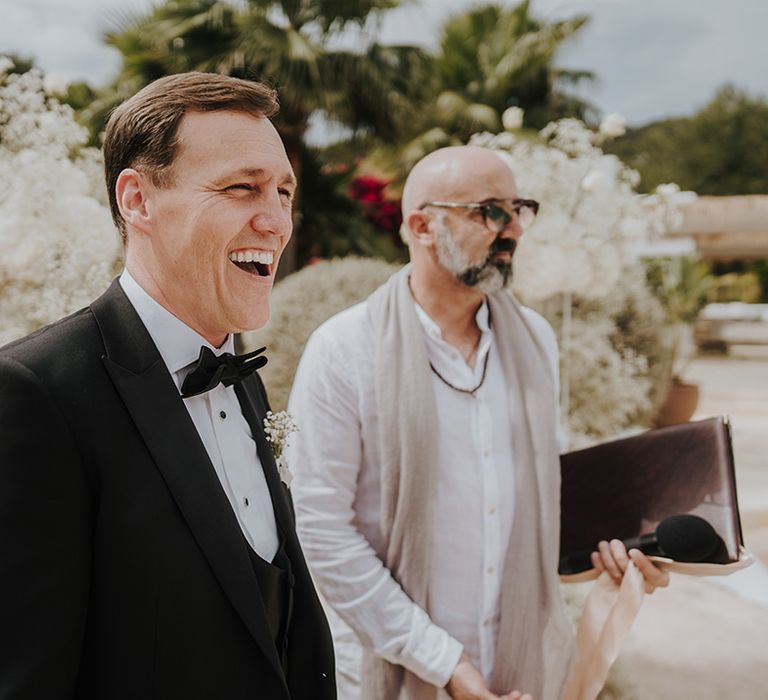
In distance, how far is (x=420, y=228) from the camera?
7.21 ft

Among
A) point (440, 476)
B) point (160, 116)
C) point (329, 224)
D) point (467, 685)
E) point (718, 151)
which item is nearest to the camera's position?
point (160, 116)

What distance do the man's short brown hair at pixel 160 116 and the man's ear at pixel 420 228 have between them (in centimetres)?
101

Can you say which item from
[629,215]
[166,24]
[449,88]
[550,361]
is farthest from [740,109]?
[550,361]

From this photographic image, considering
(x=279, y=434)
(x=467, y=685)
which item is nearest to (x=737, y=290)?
(x=467, y=685)

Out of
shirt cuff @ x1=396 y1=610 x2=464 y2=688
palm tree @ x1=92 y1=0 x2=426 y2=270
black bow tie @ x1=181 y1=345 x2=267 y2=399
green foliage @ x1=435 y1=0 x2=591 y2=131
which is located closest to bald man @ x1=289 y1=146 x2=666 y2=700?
shirt cuff @ x1=396 y1=610 x2=464 y2=688

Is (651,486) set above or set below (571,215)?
below

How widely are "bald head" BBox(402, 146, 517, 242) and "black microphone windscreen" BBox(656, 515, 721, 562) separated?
1.01m

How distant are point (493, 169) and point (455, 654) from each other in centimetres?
134

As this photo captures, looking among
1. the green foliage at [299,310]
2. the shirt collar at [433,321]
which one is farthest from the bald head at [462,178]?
the green foliage at [299,310]

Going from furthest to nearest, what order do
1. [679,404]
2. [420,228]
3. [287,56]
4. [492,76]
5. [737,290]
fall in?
[737,290] → [492,76] → [287,56] → [679,404] → [420,228]

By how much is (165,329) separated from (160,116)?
0.33m

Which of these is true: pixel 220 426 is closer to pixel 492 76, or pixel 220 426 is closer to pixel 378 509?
pixel 378 509

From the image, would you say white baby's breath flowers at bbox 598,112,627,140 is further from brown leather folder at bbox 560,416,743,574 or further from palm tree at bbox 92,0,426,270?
palm tree at bbox 92,0,426,270

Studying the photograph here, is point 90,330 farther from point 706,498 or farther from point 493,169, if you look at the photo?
point 706,498
